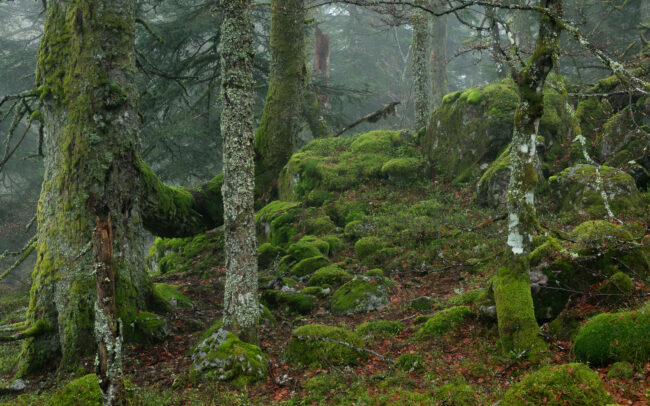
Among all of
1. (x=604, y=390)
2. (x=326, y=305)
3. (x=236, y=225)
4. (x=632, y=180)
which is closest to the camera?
(x=604, y=390)

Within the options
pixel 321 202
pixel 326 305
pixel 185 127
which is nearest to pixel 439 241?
pixel 326 305

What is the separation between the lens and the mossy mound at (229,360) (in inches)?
221

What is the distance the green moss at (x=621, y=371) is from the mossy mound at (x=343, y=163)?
930 cm

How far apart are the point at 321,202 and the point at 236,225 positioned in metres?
6.50

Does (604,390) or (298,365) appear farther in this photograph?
(298,365)

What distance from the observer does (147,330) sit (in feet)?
23.1

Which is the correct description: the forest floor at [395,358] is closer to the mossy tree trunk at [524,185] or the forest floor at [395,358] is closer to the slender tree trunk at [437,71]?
the mossy tree trunk at [524,185]

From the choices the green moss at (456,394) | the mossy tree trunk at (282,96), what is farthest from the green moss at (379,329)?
the mossy tree trunk at (282,96)

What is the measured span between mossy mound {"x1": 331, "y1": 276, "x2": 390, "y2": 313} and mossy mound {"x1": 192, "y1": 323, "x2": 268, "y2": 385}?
2295 mm

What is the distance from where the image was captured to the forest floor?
475 cm

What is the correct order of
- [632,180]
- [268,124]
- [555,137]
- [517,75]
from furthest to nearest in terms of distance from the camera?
[268,124]
[555,137]
[632,180]
[517,75]

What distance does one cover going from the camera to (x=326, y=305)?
834 cm

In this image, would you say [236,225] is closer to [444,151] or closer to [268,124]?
[268,124]

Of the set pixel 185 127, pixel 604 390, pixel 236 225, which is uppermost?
pixel 185 127
